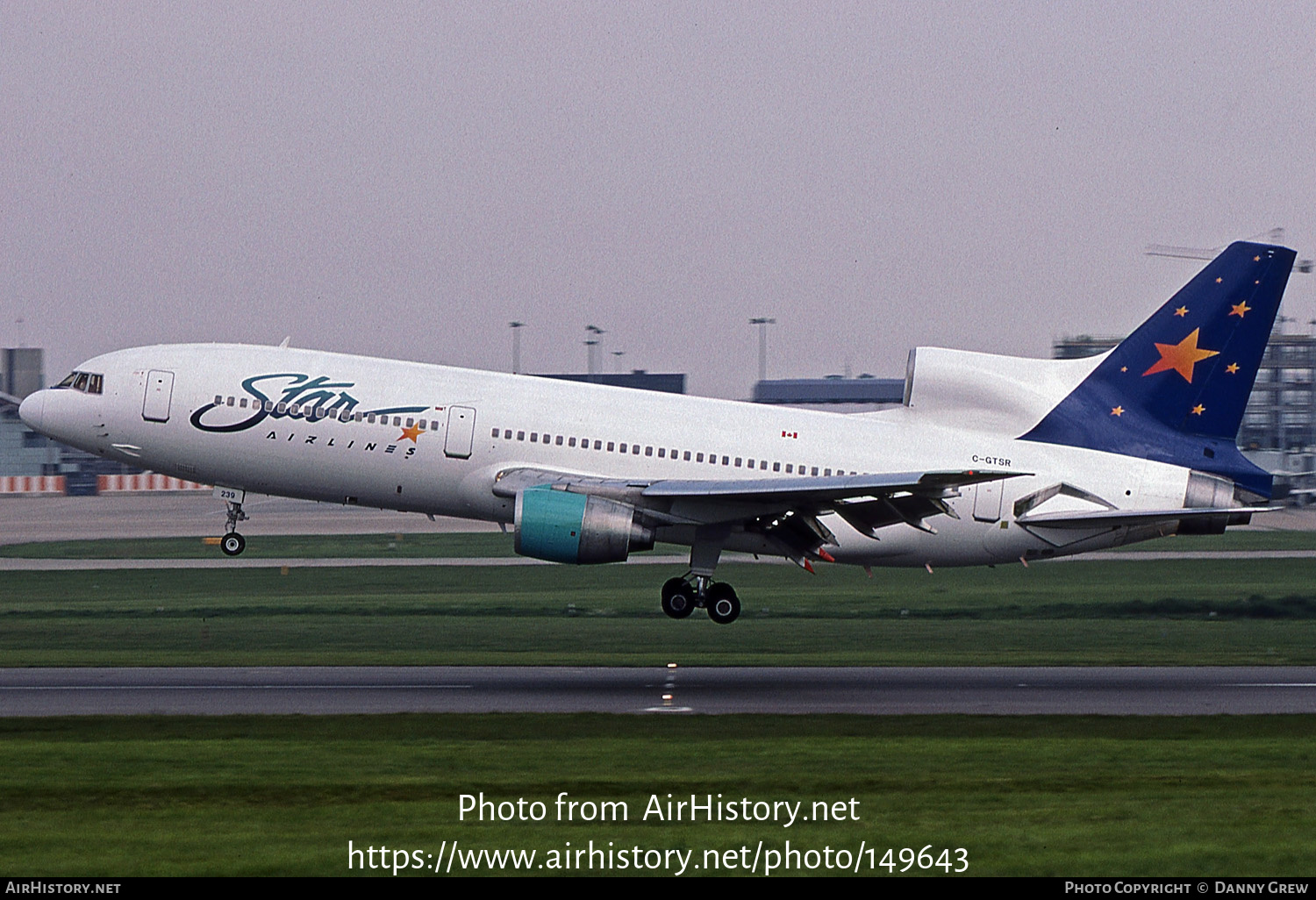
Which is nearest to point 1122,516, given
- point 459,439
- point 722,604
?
point 722,604

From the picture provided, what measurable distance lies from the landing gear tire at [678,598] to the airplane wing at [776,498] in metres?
1.56

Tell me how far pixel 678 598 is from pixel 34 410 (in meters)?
15.2

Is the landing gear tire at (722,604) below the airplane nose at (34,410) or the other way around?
below

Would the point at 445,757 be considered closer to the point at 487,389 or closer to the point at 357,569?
the point at 487,389

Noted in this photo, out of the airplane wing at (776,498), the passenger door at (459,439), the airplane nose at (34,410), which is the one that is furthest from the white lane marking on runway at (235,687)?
the airplane nose at (34,410)

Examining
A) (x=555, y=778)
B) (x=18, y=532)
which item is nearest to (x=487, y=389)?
(x=555, y=778)

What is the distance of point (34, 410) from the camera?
34.6 metres

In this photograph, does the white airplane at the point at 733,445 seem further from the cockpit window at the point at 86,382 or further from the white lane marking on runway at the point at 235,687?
the white lane marking on runway at the point at 235,687

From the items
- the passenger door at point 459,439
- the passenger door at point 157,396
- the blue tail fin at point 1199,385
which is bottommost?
the passenger door at point 459,439

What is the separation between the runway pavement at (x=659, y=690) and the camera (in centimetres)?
2823

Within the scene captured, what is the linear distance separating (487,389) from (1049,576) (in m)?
25.4

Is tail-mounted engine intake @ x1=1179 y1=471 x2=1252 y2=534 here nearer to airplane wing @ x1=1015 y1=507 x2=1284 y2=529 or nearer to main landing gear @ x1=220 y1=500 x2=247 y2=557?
airplane wing @ x1=1015 y1=507 x2=1284 y2=529

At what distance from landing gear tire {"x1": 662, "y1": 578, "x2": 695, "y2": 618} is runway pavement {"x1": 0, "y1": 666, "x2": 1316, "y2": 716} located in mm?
1450

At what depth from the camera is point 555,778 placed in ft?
67.7
